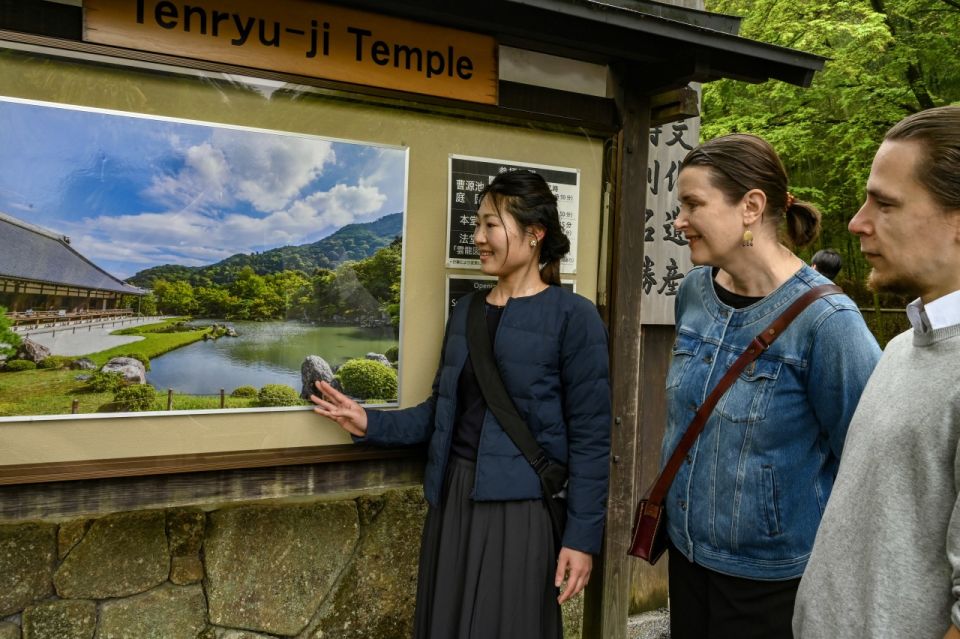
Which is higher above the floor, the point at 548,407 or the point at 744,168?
the point at 744,168

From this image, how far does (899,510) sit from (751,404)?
77 cm

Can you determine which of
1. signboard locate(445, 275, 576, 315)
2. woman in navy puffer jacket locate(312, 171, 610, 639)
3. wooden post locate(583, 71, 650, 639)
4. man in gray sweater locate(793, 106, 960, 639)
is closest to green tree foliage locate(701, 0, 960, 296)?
wooden post locate(583, 71, 650, 639)

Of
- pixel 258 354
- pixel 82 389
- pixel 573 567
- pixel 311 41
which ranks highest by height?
pixel 311 41

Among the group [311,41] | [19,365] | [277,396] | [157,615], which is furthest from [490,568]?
[311,41]

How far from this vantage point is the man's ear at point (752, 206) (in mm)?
2186

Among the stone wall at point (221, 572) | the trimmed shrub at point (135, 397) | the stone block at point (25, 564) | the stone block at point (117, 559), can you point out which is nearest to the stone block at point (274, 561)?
the stone wall at point (221, 572)

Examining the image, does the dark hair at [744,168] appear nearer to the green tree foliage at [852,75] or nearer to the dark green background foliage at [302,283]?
the dark green background foliage at [302,283]

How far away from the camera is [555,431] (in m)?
2.60

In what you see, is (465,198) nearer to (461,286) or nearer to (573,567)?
(461,286)

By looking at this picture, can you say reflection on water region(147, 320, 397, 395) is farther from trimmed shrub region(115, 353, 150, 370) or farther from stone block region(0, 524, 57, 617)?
stone block region(0, 524, 57, 617)

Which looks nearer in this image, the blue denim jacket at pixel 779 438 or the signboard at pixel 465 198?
the blue denim jacket at pixel 779 438

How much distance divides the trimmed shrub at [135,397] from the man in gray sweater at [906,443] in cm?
208

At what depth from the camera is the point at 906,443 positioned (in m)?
1.29

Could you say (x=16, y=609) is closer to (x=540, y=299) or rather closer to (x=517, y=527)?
(x=517, y=527)
